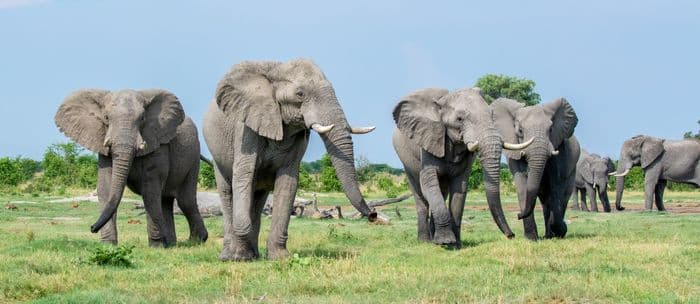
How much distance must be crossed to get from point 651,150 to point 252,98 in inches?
1003

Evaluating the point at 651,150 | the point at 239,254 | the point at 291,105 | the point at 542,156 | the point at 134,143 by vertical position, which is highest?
the point at 651,150

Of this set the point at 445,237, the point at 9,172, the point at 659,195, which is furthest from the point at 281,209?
the point at 9,172

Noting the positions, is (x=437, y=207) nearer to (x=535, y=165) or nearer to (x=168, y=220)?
(x=535, y=165)

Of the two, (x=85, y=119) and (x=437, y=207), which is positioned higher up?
(x=85, y=119)

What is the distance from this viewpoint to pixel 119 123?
16.8 metres

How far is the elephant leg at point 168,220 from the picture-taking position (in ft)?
59.6

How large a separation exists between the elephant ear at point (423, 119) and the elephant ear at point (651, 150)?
21.5m

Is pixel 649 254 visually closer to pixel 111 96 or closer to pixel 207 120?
pixel 207 120

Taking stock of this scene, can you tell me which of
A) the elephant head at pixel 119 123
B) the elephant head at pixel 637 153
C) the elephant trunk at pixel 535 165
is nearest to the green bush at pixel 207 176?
the elephant head at pixel 637 153

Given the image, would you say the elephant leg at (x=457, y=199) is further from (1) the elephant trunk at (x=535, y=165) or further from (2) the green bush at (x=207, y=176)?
(2) the green bush at (x=207, y=176)

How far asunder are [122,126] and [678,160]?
967 inches

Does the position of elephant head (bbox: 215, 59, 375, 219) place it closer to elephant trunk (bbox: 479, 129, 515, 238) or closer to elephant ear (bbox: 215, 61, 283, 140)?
elephant ear (bbox: 215, 61, 283, 140)

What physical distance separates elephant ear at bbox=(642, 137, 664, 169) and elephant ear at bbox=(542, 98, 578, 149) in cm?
1889

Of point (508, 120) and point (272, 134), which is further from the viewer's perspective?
point (508, 120)
